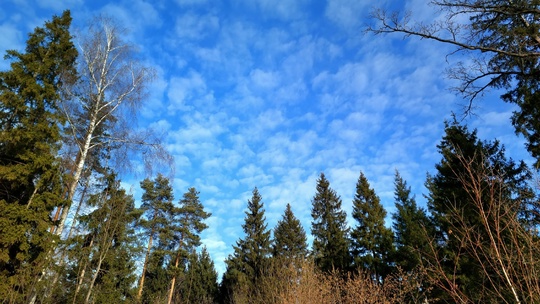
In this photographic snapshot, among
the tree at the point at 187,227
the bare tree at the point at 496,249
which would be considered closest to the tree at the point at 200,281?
the tree at the point at 187,227

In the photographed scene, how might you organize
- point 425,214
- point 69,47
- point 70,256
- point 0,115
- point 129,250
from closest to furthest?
1. point 70,256
2. point 0,115
3. point 69,47
4. point 129,250
5. point 425,214

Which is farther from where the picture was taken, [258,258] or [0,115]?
[258,258]

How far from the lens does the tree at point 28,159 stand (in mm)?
9133

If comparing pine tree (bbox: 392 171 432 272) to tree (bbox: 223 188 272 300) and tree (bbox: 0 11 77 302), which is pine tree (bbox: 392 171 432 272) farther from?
tree (bbox: 0 11 77 302)

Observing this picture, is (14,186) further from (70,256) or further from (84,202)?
(84,202)

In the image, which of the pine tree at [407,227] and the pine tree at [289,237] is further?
the pine tree at [289,237]

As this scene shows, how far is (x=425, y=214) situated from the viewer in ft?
86.2

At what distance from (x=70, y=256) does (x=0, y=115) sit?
5272 mm

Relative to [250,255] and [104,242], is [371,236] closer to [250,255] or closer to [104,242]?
[250,255]

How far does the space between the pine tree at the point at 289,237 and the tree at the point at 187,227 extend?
24.7 feet

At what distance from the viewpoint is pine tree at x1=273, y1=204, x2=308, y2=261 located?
95.7ft

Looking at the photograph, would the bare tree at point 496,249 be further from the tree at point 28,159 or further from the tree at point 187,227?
the tree at point 187,227

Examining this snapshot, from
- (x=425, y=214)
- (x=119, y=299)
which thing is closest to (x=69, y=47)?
(x=119, y=299)

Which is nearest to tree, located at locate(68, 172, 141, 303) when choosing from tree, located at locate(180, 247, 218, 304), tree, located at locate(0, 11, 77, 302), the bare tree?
Answer: tree, located at locate(0, 11, 77, 302)
